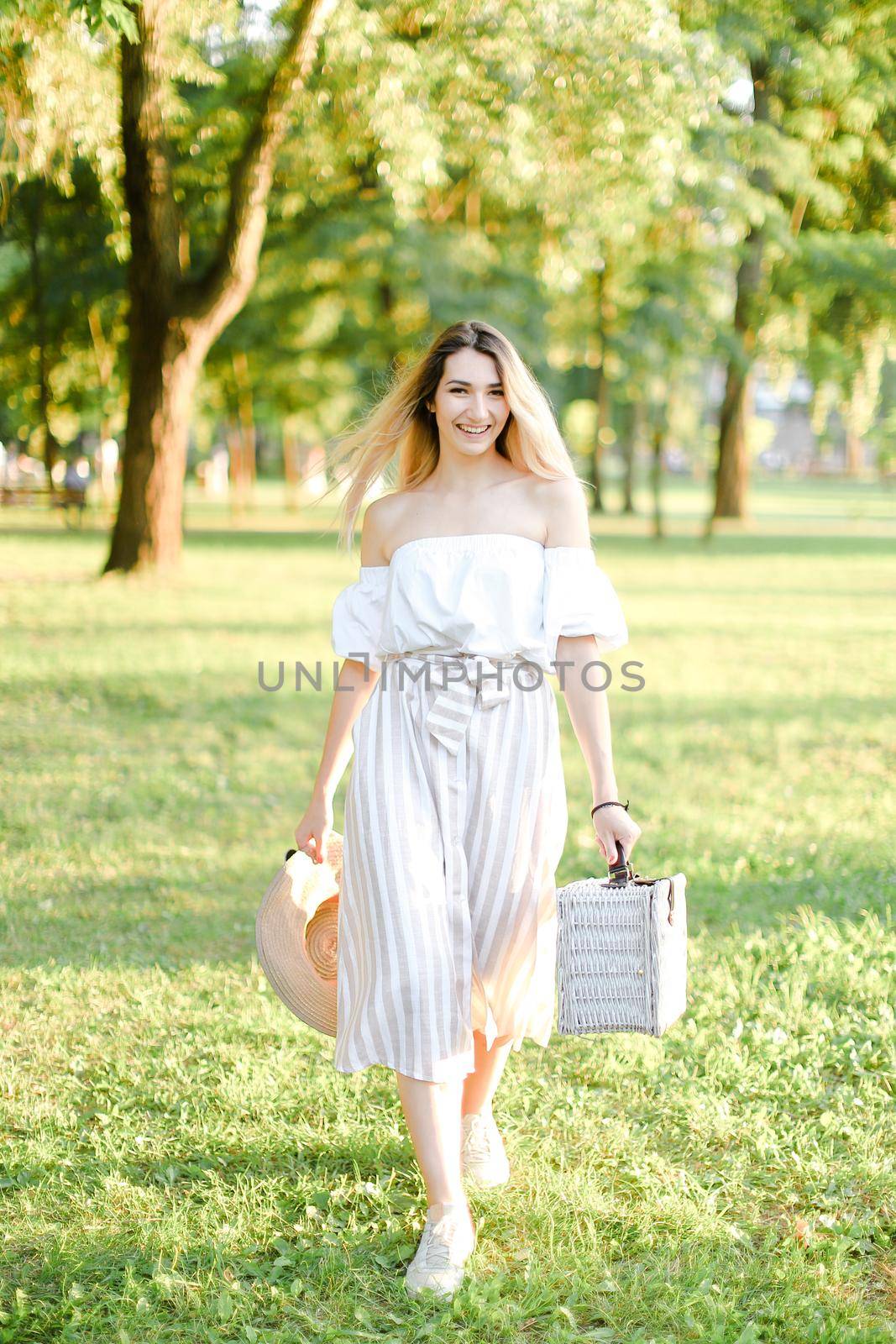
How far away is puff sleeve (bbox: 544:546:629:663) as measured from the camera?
3.00 metres

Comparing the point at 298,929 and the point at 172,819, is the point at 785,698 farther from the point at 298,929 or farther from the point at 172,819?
the point at 298,929

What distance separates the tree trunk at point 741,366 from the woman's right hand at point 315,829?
19.0 m

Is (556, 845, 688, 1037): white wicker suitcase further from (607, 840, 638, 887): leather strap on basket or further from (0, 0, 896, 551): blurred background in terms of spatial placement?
(0, 0, 896, 551): blurred background

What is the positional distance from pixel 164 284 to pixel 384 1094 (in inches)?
484

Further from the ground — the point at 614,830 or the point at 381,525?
the point at 381,525

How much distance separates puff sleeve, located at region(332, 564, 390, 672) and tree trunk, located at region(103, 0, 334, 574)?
11174 mm

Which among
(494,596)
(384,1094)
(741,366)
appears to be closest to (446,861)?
(494,596)

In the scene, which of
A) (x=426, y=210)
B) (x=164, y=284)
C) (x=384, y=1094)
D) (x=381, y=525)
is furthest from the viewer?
(x=426, y=210)

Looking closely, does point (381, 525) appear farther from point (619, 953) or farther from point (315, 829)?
point (619, 953)

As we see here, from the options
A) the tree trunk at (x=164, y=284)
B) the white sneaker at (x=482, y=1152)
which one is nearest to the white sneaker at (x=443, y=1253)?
the white sneaker at (x=482, y=1152)

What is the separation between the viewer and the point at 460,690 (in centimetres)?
297

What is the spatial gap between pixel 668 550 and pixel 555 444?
838 inches

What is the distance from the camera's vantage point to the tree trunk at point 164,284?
43.2ft

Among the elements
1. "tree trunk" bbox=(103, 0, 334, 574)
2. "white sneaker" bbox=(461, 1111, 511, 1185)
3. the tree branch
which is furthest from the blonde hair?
the tree branch
